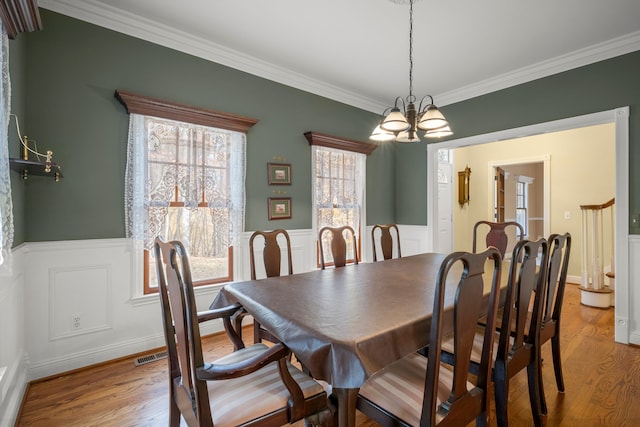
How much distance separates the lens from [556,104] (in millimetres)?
3406

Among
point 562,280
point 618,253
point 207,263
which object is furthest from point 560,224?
point 207,263

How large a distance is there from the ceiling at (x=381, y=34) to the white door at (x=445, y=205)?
1.89 meters

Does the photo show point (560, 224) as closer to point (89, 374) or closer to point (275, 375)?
point (275, 375)

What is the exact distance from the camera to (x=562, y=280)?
200 centimetres

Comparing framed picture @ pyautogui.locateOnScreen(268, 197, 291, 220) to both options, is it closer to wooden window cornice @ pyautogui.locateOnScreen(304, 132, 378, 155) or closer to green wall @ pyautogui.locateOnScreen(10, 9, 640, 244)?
green wall @ pyautogui.locateOnScreen(10, 9, 640, 244)

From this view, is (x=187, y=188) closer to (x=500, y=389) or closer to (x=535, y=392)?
(x=500, y=389)

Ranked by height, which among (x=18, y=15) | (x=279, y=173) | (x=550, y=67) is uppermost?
(x=550, y=67)

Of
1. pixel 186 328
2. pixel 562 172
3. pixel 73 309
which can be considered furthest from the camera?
pixel 562 172

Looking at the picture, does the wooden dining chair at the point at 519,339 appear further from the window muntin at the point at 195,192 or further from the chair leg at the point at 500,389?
the window muntin at the point at 195,192

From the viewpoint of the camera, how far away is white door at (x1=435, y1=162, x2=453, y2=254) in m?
5.44

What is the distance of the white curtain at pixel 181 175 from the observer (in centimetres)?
265

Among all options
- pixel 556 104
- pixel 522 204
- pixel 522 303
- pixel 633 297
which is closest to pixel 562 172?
pixel 522 204

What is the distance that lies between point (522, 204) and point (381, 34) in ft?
19.2

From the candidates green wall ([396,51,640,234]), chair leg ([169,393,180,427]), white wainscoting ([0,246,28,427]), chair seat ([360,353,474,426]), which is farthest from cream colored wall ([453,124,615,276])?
white wainscoting ([0,246,28,427])
